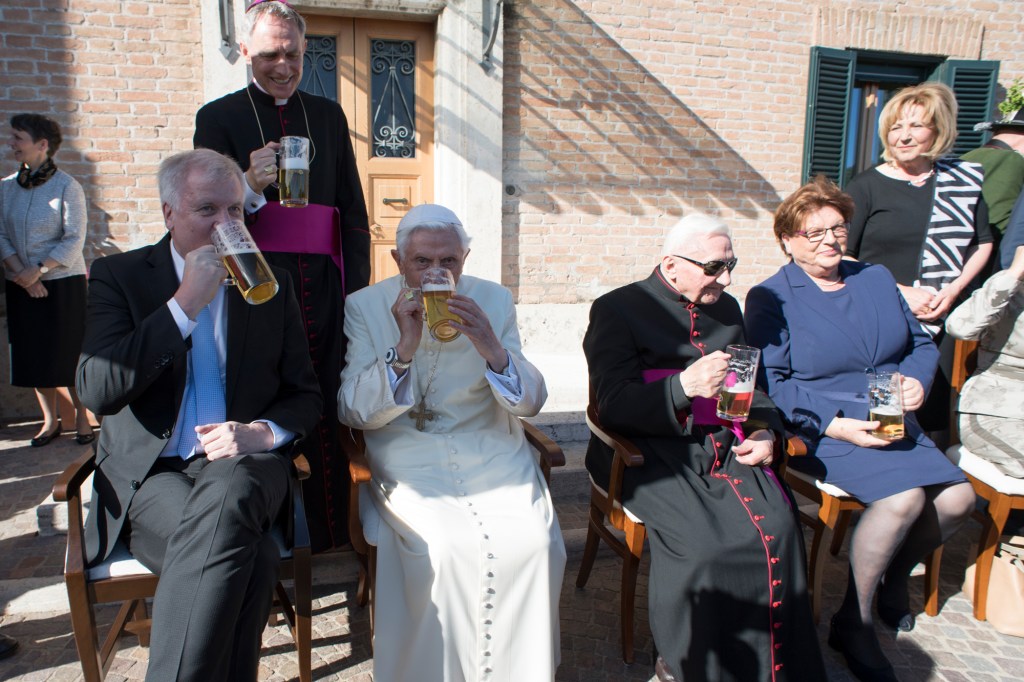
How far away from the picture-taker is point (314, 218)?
3037 mm

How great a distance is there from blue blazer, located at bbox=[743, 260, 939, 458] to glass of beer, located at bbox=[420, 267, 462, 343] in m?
1.48

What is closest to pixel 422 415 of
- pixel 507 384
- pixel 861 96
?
pixel 507 384

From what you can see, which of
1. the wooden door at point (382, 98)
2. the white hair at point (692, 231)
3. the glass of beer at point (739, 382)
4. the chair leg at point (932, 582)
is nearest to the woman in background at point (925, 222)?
the chair leg at point (932, 582)

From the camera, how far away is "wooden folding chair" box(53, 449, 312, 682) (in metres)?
2.14

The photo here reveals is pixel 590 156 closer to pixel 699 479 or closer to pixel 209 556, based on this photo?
pixel 699 479

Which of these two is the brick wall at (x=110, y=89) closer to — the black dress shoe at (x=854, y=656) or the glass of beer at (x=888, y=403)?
the glass of beer at (x=888, y=403)

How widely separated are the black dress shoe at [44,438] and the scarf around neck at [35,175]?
66.3 inches

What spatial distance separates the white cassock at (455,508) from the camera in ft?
7.59

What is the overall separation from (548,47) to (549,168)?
102 cm

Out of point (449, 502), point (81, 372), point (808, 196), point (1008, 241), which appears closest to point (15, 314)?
point (81, 372)

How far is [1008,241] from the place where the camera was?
3.36 meters

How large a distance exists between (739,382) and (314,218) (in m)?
1.82

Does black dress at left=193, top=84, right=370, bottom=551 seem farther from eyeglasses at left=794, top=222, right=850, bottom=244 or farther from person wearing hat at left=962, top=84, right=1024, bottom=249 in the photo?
person wearing hat at left=962, top=84, right=1024, bottom=249

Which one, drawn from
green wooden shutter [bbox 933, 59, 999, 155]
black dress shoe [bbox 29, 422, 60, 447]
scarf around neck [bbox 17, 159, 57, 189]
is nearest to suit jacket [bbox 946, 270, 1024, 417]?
green wooden shutter [bbox 933, 59, 999, 155]
